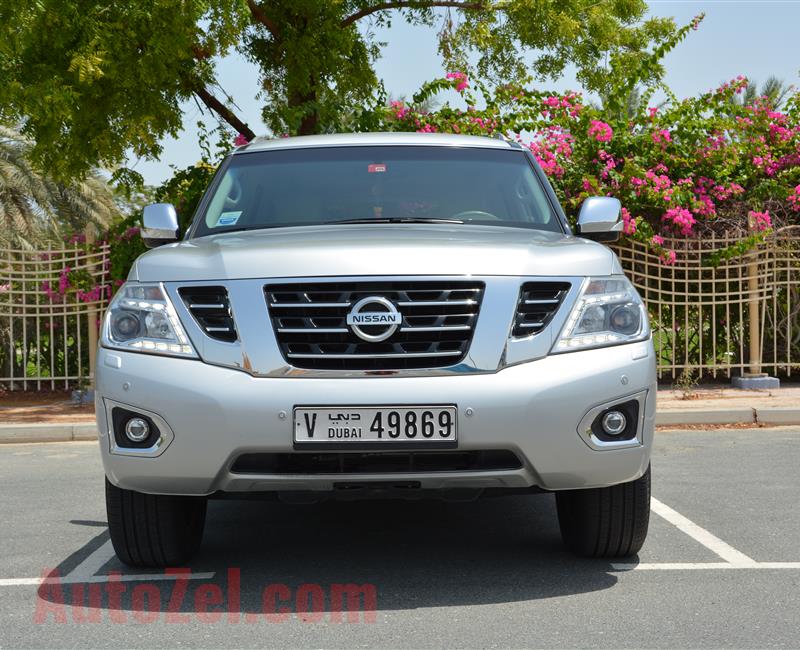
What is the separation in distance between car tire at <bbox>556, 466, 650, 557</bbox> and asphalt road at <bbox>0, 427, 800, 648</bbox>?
8 centimetres

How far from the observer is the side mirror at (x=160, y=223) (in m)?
5.64

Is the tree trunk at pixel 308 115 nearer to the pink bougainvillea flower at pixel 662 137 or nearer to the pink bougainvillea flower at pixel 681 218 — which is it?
the pink bougainvillea flower at pixel 662 137

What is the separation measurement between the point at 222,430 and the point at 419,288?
89 cm

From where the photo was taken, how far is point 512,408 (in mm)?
4262

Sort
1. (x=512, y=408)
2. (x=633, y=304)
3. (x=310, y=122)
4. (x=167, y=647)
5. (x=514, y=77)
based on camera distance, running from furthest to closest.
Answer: (x=514, y=77) < (x=310, y=122) < (x=633, y=304) < (x=512, y=408) < (x=167, y=647)

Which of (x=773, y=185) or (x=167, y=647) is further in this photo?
(x=773, y=185)

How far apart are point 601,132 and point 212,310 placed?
10059 millimetres

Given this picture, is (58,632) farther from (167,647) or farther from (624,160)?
(624,160)

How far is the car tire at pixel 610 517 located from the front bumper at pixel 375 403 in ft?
1.14

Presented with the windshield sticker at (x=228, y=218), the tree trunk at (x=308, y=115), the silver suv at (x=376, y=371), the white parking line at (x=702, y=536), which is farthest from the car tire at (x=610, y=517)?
the tree trunk at (x=308, y=115)

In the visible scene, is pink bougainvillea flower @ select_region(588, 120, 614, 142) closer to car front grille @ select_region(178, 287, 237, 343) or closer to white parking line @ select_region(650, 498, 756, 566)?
white parking line @ select_region(650, 498, 756, 566)

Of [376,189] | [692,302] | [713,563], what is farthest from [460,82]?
[713,563]

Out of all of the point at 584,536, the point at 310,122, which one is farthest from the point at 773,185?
the point at 584,536

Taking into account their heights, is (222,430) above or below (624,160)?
below
